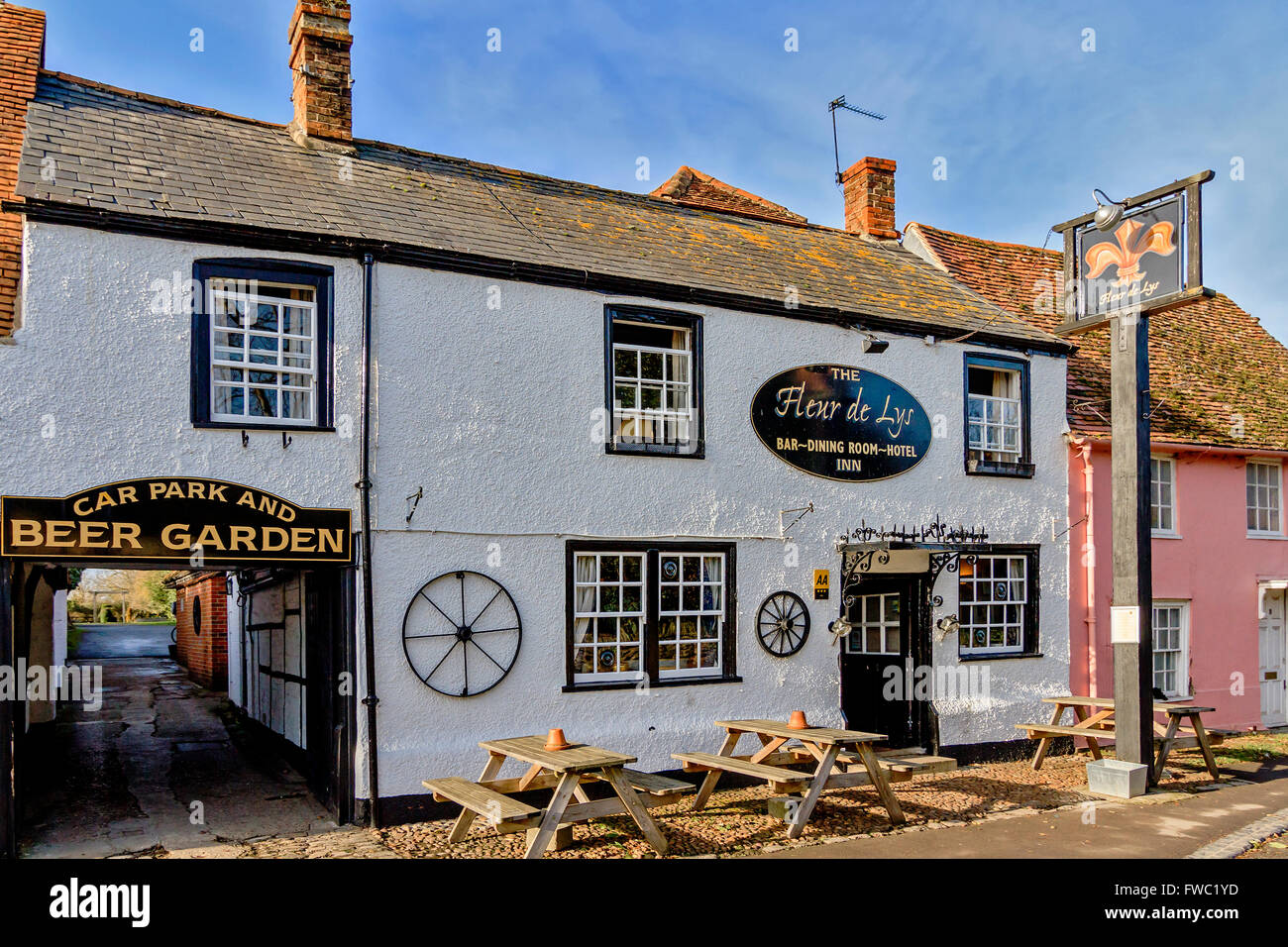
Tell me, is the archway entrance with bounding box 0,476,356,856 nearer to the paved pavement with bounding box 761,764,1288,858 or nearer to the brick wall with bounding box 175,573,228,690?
the paved pavement with bounding box 761,764,1288,858

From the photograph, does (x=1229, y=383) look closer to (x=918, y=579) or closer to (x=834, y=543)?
(x=918, y=579)

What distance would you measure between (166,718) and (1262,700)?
52.6 feet

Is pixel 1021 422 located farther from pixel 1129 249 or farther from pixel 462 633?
pixel 462 633

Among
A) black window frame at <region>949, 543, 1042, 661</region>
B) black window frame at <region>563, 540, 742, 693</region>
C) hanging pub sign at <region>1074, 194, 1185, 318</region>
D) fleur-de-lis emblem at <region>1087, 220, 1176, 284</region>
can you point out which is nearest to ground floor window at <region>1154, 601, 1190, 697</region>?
black window frame at <region>949, 543, 1042, 661</region>

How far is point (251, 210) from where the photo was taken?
9109 mm

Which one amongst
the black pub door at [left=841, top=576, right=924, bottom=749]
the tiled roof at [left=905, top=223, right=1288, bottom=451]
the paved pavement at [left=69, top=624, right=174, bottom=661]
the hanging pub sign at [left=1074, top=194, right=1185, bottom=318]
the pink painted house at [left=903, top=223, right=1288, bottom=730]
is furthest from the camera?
the paved pavement at [left=69, top=624, right=174, bottom=661]

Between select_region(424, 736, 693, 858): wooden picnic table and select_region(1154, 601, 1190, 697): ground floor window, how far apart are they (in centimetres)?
899

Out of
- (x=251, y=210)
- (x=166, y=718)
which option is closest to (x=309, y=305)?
(x=251, y=210)

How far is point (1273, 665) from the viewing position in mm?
15391

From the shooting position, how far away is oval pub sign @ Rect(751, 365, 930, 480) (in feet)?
36.6

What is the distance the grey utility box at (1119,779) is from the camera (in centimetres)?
1023

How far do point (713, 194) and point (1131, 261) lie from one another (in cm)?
893

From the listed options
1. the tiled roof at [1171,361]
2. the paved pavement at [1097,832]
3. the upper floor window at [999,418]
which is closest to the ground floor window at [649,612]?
the paved pavement at [1097,832]

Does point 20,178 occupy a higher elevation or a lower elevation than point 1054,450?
higher
